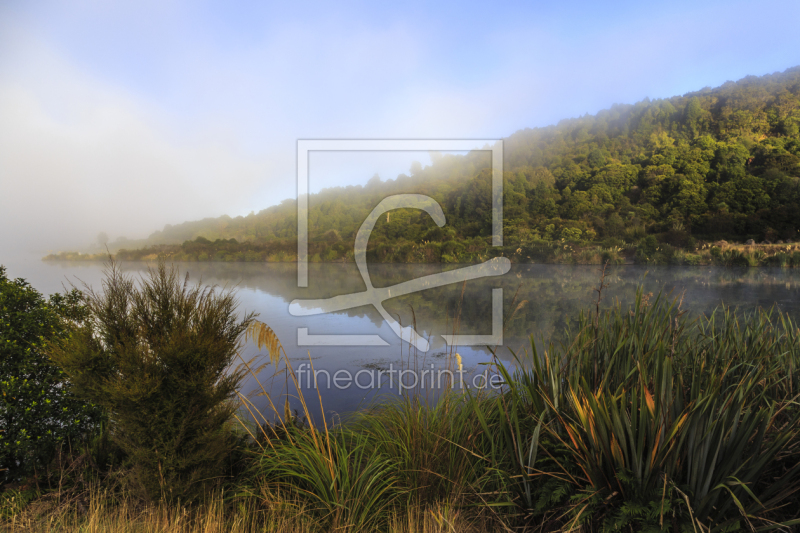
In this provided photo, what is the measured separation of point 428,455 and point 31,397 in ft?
11.5

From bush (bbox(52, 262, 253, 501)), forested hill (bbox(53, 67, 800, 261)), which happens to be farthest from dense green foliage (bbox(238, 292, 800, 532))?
forested hill (bbox(53, 67, 800, 261))

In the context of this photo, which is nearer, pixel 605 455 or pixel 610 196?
pixel 605 455

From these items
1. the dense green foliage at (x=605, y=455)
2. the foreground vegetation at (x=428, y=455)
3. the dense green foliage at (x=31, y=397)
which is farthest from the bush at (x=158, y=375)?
the dense green foliage at (x=31, y=397)

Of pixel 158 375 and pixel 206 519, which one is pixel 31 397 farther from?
pixel 206 519

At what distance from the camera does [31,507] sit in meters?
2.74

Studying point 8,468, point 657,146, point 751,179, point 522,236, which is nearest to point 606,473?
point 8,468

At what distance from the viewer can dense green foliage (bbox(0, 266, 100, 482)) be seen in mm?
3064

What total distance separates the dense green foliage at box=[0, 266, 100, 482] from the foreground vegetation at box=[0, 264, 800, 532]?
8 cm

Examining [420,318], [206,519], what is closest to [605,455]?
[206,519]

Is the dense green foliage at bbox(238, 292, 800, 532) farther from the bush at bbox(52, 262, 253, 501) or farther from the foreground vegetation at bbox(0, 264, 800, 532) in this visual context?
the bush at bbox(52, 262, 253, 501)

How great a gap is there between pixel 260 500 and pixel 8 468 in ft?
7.68

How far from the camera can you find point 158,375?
7.92ft

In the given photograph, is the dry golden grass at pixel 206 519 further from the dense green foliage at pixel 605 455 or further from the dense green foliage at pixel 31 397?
the dense green foliage at pixel 31 397

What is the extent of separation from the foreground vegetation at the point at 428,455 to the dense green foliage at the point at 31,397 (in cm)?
8
